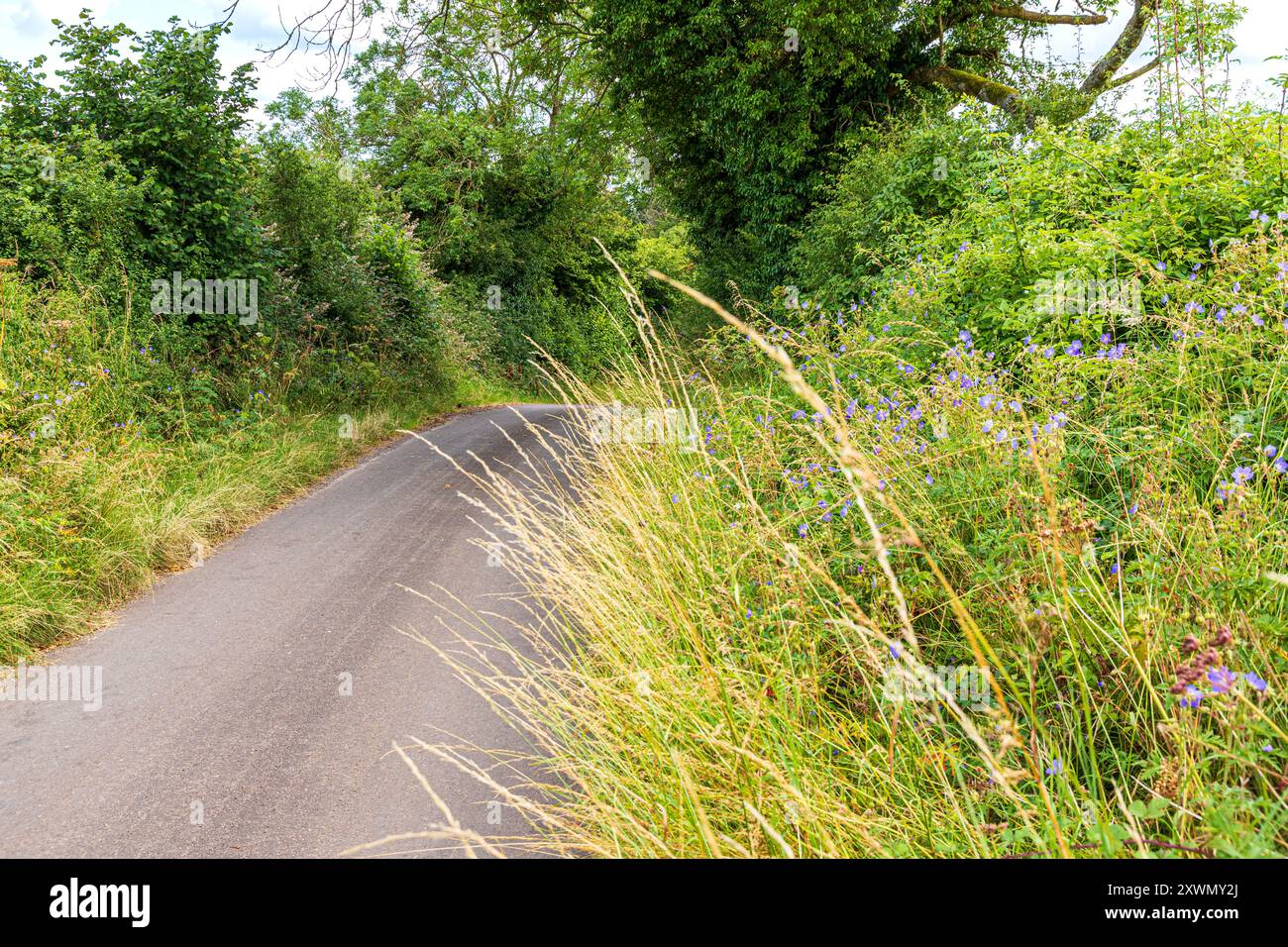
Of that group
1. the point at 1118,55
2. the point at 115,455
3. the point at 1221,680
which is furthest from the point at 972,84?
the point at 1221,680

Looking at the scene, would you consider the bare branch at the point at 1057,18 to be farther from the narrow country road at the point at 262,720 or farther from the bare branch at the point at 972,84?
the narrow country road at the point at 262,720

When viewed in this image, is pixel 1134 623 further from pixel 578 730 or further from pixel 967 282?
pixel 967 282

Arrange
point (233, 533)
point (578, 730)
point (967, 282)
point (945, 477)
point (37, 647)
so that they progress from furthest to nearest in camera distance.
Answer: point (233, 533) < point (967, 282) < point (37, 647) < point (945, 477) < point (578, 730)

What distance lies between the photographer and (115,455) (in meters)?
6.59

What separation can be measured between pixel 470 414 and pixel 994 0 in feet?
38.8

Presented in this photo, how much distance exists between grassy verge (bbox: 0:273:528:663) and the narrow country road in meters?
0.34

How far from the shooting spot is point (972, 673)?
2.52m

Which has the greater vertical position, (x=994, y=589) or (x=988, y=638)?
(x=994, y=589)

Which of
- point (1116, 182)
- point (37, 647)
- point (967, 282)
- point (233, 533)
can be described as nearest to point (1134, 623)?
point (967, 282)

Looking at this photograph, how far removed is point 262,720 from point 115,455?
4077 mm

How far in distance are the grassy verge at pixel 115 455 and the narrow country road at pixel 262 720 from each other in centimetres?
34

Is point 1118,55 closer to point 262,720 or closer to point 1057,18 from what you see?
point 1057,18

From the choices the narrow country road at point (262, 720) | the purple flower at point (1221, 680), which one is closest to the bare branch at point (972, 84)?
the narrow country road at point (262, 720)

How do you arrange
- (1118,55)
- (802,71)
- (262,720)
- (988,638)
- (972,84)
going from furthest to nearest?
(802,71) → (972,84) → (1118,55) → (262,720) → (988,638)
